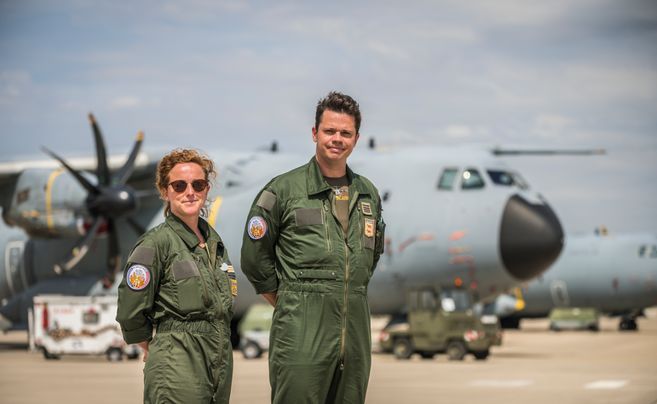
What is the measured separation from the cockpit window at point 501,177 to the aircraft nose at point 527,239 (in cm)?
57

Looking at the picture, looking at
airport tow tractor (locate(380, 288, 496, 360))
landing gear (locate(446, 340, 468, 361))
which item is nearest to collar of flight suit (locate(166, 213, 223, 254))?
airport tow tractor (locate(380, 288, 496, 360))

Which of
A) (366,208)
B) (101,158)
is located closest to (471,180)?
(101,158)

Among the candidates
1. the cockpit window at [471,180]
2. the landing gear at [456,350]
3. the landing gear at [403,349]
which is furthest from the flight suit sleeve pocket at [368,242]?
the landing gear at [403,349]

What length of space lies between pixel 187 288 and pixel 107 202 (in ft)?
61.2

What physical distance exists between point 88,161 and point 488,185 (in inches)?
422

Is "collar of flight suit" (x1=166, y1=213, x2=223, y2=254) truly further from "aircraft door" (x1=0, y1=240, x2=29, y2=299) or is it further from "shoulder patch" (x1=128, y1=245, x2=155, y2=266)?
"aircraft door" (x1=0, y1=240, x2=29, y2=299)

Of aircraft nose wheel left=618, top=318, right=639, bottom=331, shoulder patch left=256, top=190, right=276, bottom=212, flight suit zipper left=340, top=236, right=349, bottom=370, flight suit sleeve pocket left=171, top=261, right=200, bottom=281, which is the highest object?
shoulder patch left=256, top=190, right=276, bottom=212

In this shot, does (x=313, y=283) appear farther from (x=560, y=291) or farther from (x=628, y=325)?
(x=628, y=325)

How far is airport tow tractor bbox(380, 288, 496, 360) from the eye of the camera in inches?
876

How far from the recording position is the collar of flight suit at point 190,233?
5195 millimetres

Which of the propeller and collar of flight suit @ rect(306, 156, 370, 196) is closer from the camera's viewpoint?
collar of flight suit @ rect(306, 156, 370, 196)

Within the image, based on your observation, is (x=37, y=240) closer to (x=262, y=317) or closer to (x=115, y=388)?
(x=262, y=317)

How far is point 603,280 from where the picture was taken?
164ft

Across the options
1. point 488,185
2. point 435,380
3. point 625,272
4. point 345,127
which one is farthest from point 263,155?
point 625,272
